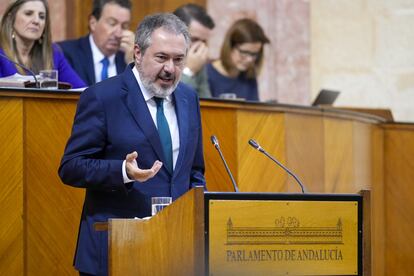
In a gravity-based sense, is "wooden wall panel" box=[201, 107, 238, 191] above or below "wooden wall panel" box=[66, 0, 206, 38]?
below

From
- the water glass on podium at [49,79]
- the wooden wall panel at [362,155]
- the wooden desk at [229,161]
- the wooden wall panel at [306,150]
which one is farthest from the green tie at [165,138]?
the wooden wall panel at [362,155]

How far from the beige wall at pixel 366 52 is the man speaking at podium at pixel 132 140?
5.70 meters

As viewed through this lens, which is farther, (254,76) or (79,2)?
(79,2)

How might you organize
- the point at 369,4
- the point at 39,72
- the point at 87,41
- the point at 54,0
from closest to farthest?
the point at 39,72 < the point at 87,41 < the point at 54,0 < the point at 369,4

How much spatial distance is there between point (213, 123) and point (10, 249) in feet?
4.96

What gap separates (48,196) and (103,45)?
189cm

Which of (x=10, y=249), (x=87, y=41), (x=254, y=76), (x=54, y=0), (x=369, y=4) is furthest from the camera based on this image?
(x=369, y=4)

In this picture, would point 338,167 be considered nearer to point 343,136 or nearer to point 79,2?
point 343,136

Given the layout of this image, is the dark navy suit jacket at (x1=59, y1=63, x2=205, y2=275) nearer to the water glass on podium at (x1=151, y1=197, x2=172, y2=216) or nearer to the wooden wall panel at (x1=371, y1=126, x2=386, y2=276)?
the water glass on podium at (x1=151, y1=197, x2=172, y2=216)

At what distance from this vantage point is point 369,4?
10562 mm

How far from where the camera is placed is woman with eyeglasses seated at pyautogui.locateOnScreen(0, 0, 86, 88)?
6.60 meters

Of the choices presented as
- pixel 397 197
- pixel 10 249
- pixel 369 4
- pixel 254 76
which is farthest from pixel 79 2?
pixel 10 249

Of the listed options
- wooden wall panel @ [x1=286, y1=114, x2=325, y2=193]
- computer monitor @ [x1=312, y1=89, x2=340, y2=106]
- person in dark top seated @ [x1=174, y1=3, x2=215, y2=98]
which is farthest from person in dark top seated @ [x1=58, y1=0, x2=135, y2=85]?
computer monitor @ [x1=312, y1=89, x2=340, y2=106]

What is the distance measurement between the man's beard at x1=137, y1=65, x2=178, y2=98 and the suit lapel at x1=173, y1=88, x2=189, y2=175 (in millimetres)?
119
